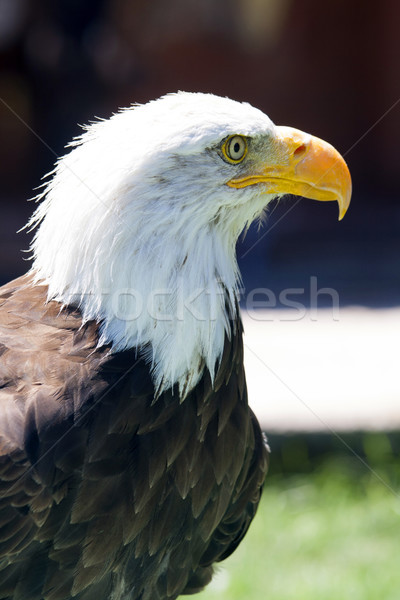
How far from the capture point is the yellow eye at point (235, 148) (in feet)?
9.07

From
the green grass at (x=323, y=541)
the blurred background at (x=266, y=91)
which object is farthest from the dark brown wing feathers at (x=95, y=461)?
the blurred background at (x=266, y=91)

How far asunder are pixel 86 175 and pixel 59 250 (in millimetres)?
238

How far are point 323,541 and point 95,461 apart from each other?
258cm

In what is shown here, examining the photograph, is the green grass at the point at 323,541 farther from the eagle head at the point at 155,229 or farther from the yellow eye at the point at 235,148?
the yellow eye at the point at 235,148

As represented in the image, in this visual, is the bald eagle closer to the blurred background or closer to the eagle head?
the eagle head

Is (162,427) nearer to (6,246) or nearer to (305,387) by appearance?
(305,387)

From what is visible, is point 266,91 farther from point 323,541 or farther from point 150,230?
point 150,230

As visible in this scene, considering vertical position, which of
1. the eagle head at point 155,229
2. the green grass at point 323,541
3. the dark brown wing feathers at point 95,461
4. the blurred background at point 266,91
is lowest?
the green grass at point 323,541

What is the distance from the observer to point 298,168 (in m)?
2.92

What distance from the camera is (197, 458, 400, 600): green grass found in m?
4.35

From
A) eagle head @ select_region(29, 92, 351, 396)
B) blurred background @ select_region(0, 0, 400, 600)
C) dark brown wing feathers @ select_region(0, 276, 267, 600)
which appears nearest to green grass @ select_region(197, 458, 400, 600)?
dark brown wing feathers @ select_region(0, 276, 267, 600)

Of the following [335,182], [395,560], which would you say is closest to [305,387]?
[395,560]

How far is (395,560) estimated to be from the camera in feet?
15.0

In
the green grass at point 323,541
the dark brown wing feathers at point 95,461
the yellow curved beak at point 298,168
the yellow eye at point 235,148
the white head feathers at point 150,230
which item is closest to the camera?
the dark brown wing feathers at point 95,461
